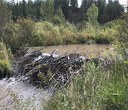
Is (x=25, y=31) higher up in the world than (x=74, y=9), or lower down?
higher up

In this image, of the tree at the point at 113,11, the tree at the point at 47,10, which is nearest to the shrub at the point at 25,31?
the tree at the point at 47,10

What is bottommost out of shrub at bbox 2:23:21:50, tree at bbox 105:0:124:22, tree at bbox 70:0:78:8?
tree at bbox 105:0:124:22

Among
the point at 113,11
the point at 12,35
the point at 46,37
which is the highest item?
the point at 12,35

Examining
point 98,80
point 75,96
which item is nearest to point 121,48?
point 98,80

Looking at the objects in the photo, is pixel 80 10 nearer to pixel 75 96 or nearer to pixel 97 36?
pixel 97 36

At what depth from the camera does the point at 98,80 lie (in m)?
4.23

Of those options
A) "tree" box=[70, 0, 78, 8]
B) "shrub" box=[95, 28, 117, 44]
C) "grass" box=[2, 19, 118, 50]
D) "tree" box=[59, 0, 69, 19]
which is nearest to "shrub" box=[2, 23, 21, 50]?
"grass" box=[2, 19, 118, 50]

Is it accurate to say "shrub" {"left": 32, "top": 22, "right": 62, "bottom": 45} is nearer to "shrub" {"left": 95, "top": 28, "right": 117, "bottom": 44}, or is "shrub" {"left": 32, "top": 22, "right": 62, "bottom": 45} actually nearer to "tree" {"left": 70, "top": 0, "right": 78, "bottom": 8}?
"shrub" {"left": 95, "top": 28, "right": 117, "bottom": 44}

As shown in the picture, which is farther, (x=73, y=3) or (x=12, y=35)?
(x=73, y=3)

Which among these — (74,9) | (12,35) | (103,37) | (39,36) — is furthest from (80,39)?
(74,9)

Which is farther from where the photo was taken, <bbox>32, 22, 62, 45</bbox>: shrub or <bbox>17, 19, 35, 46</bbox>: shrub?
<bbox>32, 22, 62, 45</bbox>: shrub

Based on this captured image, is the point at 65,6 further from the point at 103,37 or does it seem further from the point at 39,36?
the point at 39,36

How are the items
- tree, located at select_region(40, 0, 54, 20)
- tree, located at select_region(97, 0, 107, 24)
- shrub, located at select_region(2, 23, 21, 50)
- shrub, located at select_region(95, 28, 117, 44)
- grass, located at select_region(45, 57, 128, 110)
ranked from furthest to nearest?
1. tree, located at select_region(97, 0, 107, 24)
2. tree, located at select_region(40, 0, 54, 20)
3. shrub, located at select_region(95, 28, 117, 44)
4. shrub, located at select_region(2, 23, 21, 50)
5. grass, located at select_region(45, 57, 128, 110)

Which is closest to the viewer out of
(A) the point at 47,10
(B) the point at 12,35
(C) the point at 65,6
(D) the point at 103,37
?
(B) the point at 12,35
